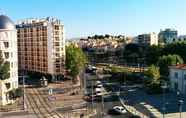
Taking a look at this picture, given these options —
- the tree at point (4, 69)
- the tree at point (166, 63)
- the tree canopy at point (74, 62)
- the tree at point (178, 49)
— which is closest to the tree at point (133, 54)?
the tree at point (178, 49)

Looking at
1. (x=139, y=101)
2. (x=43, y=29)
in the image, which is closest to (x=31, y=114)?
(x=139, y=101)

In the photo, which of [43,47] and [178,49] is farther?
[178,49]

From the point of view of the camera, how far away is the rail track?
121ft

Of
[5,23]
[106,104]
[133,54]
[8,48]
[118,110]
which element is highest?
[5,23]

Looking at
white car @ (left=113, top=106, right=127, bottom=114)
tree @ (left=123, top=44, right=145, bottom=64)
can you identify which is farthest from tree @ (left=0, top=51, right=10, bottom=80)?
tree @ (left=123, top=44, right=145, bottom=64)

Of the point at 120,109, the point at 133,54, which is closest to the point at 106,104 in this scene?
the point at 120,109

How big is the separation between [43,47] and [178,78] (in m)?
31.2

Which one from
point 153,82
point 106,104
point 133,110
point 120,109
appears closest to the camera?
point 120,109

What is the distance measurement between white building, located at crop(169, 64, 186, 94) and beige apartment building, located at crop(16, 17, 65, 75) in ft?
83.7

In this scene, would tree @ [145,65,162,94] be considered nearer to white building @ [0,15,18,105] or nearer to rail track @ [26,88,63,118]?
rail track @ [26,88,63,118]

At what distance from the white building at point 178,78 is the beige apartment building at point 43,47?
25.5 metres

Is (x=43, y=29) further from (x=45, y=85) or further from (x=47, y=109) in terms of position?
(x=47, y=109)

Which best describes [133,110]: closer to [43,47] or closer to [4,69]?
[4,69]

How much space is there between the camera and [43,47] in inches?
2721
